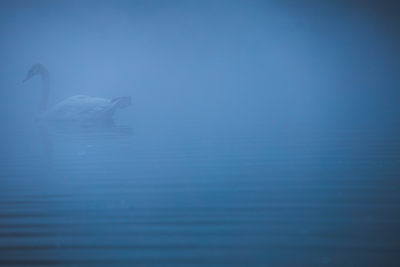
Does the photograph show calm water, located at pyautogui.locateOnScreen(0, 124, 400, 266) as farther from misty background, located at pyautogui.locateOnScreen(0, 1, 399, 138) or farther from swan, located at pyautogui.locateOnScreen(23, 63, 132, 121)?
misty background, located at pyautogui.locateOnScreen(0, 1, 399, 138)

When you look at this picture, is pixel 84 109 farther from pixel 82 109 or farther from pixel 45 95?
pixel 45 95

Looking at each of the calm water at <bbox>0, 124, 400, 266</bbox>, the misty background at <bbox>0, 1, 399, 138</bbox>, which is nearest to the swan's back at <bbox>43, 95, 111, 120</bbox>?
the calm water at <bbox>0, 124, 400, 266</bbox>

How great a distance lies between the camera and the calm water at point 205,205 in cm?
154

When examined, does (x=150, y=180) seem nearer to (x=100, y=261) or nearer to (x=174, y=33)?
(x=100, y=261)

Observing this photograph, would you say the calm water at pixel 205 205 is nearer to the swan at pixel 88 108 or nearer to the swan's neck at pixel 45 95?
the swan at pixel 88 108

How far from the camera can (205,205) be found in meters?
2.04

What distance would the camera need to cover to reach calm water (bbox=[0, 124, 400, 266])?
154 cm

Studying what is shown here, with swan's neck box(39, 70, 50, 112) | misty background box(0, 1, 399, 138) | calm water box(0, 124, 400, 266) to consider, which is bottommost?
calm water box(0, 124, 400, 266)

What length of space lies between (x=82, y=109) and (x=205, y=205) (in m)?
3.97

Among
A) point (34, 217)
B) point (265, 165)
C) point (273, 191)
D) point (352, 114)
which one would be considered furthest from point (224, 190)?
point (352, 114)

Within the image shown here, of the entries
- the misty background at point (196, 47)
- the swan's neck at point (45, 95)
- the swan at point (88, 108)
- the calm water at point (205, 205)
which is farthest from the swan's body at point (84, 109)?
the misty background at point (196, 47)

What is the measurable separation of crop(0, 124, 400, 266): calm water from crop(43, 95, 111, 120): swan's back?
2059 mm

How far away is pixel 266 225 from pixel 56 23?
11988 mm

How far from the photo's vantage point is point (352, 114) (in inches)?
233
